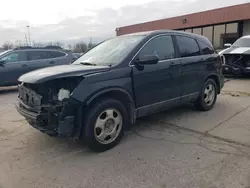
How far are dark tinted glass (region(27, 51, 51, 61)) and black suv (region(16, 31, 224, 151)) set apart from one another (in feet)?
18.5

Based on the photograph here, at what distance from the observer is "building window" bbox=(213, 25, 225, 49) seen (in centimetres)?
2086

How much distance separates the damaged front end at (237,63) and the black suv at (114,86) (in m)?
5.02

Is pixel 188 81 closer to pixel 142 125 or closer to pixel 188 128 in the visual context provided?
pixel 188 128

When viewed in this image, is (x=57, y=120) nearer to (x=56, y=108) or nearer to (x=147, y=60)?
(x=56, y=108)

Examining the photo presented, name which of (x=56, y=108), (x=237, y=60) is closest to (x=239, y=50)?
(x=237, y=60)

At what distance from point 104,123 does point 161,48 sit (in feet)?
6.04

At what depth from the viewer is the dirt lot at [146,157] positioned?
2789 millimetres

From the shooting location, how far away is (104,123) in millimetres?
3486

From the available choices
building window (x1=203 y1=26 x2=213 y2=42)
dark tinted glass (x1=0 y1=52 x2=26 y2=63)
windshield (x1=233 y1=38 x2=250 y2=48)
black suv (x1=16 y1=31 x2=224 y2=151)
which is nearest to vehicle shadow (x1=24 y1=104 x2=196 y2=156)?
black suv (x1=16 y1=31 x2=224 y2=151)

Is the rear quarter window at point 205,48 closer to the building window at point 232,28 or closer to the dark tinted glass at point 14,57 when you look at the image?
the dark tinted glass at point 14,57

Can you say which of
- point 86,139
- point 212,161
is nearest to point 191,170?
point 212,161

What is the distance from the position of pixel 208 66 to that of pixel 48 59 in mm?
6835

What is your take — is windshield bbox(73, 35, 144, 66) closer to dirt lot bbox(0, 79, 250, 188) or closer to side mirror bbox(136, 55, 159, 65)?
side mirror bbox(136, 55, 159, 65)

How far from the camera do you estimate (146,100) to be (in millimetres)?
4059
